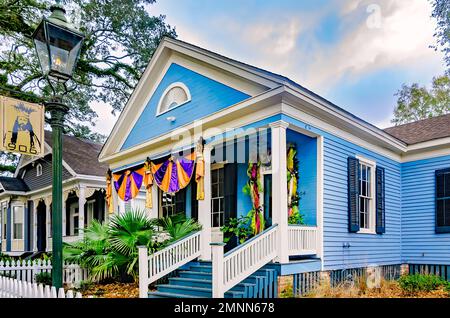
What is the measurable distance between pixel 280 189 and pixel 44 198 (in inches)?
520

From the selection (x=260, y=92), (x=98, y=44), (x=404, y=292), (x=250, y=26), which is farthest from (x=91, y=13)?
(x=404, y=292)

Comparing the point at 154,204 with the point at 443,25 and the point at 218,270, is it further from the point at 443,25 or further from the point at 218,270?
the point at 443,25

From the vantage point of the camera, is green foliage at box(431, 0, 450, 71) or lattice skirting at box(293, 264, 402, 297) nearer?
lattice skirting at box(293, 264, 402, 297)

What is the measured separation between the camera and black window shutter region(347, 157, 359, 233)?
8484 millimetres

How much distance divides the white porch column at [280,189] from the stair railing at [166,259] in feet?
6.71

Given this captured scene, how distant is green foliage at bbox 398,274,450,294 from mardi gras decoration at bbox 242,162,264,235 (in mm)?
3434

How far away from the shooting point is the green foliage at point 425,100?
21141 millimetres

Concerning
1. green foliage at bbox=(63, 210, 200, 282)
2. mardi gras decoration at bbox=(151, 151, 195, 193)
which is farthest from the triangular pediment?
green foliage at bbox=(63, 210, 200, 282)

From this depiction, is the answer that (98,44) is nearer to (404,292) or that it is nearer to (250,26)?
(250,26)

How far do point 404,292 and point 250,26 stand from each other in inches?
250

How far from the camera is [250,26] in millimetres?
5527

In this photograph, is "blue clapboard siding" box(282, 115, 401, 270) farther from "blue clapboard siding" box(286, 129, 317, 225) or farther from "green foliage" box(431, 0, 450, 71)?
"green foliage" box(431, 0, 450, 71)

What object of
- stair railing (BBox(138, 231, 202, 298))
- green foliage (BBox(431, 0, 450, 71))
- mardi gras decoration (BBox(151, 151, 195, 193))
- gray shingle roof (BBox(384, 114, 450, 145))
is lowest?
stair railing (BBox(138, 231, 202, 298))

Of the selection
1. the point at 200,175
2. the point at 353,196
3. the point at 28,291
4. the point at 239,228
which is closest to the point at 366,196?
the point at 353,196
